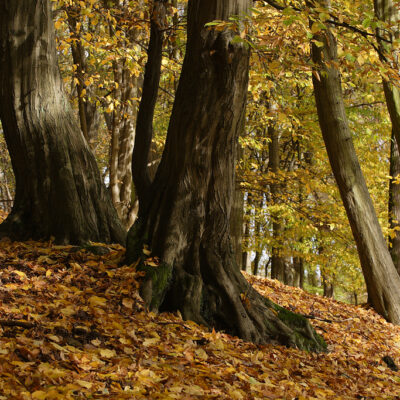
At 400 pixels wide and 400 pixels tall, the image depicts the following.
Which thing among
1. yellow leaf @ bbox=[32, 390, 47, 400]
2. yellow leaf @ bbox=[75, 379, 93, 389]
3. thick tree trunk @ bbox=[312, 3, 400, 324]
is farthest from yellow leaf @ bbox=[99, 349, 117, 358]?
thick tree trunk @ bbox=[312, 3, 400, 324]

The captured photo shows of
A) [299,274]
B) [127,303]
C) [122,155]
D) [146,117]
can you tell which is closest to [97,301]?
[127,303]

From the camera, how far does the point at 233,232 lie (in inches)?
419

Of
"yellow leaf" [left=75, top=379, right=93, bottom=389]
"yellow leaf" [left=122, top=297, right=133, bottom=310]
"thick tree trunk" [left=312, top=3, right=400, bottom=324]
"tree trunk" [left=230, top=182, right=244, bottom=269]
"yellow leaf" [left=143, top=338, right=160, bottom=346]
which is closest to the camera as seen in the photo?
"yellow leaf" [left=75, top=379, right=93, bottom=389]

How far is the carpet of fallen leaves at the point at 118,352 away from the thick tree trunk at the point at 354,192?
261 cm

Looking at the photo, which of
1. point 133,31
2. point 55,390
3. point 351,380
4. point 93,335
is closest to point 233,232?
point 133,31

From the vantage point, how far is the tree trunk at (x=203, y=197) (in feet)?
14.5

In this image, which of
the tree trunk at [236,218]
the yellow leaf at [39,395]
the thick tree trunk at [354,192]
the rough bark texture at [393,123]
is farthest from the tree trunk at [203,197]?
the tree trunk at [236,218]

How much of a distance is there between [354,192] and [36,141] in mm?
5580

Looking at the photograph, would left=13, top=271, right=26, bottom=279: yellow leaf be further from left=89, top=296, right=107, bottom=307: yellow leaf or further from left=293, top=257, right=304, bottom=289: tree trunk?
left=293, top=257, right=304, bottom=289: tree trunk

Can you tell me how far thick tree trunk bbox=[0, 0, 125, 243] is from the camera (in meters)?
5.59

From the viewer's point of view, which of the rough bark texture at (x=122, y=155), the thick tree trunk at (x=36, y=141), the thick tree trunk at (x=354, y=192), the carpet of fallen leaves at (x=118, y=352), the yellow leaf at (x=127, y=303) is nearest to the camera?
the carpet of fallen leaves at (x=118, y=352)

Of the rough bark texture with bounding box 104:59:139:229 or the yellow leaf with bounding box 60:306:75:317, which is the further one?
the rough bark texture with bounding box 104:59:139:229

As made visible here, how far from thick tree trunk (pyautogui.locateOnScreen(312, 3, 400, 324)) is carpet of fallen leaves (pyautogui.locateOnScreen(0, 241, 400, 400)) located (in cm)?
261

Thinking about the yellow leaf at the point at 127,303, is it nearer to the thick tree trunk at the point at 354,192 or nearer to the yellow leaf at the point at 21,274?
the yellow leaf at the point at 21,274
